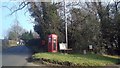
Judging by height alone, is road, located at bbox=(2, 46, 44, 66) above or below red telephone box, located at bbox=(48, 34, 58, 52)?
below

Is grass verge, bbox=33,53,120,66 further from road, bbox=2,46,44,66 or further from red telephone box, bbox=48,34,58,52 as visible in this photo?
red telephone box, bbox=48,34,58,52

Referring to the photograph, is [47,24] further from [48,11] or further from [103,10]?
[103,10]

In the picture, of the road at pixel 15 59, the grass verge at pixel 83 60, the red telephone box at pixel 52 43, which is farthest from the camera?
the red telephone box at pixel 52 43

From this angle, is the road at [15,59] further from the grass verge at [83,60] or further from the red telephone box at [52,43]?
the red telephone box at [52,43]

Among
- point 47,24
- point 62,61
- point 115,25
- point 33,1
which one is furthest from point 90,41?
point 62,61

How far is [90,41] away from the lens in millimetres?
21703

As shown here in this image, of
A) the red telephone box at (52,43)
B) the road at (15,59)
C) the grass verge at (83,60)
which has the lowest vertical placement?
the road at (15,59)

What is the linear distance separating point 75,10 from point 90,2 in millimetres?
1980

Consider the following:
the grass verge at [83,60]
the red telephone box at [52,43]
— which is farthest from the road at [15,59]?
the red telephone box at [52,43]

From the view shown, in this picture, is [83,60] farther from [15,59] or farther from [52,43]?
[52,43]

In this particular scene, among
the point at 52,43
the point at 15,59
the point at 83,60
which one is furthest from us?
the point at 52,43

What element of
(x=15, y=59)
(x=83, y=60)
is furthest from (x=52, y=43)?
(x=83, y=60)

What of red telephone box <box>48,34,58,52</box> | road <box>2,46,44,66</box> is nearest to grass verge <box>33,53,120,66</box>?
road <box>2,46,44,66</box>

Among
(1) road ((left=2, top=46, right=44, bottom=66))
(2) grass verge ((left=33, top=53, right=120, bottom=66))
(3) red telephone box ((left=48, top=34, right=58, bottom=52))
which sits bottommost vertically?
(1) road ((left=2, top=46, right=44, bottom=66))
